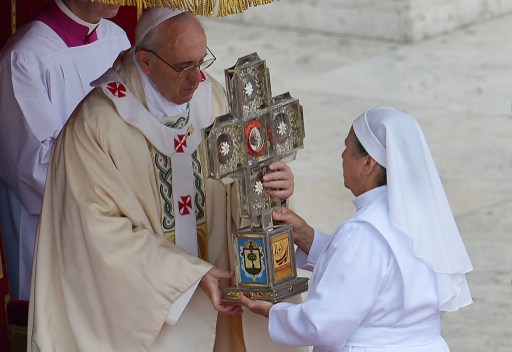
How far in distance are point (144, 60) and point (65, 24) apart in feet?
3.94

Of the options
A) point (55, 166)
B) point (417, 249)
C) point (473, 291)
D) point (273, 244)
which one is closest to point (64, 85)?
point (55, 166)

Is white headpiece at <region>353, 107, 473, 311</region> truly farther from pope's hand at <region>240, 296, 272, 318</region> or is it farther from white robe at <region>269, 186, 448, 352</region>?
pope's hand at <region>240, 296, 272, 318</region>

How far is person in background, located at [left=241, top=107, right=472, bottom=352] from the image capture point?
4.31 meters

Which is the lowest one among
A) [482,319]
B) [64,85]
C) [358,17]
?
[482,319]

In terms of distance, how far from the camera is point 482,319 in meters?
A: 7.11

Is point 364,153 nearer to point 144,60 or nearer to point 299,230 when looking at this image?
point 299,230

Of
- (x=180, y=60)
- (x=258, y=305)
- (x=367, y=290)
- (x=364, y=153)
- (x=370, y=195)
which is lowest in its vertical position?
(x=258, y=305)

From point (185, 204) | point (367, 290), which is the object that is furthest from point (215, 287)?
point (367, 290)

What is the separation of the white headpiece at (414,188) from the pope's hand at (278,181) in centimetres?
36

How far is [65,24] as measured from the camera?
5.92 metres

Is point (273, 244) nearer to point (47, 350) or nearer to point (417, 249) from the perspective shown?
point (417, 249)

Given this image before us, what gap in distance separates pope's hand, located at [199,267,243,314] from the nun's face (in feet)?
1.85

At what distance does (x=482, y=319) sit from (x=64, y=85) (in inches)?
97.1

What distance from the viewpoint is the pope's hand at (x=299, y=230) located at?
480 centimetres
